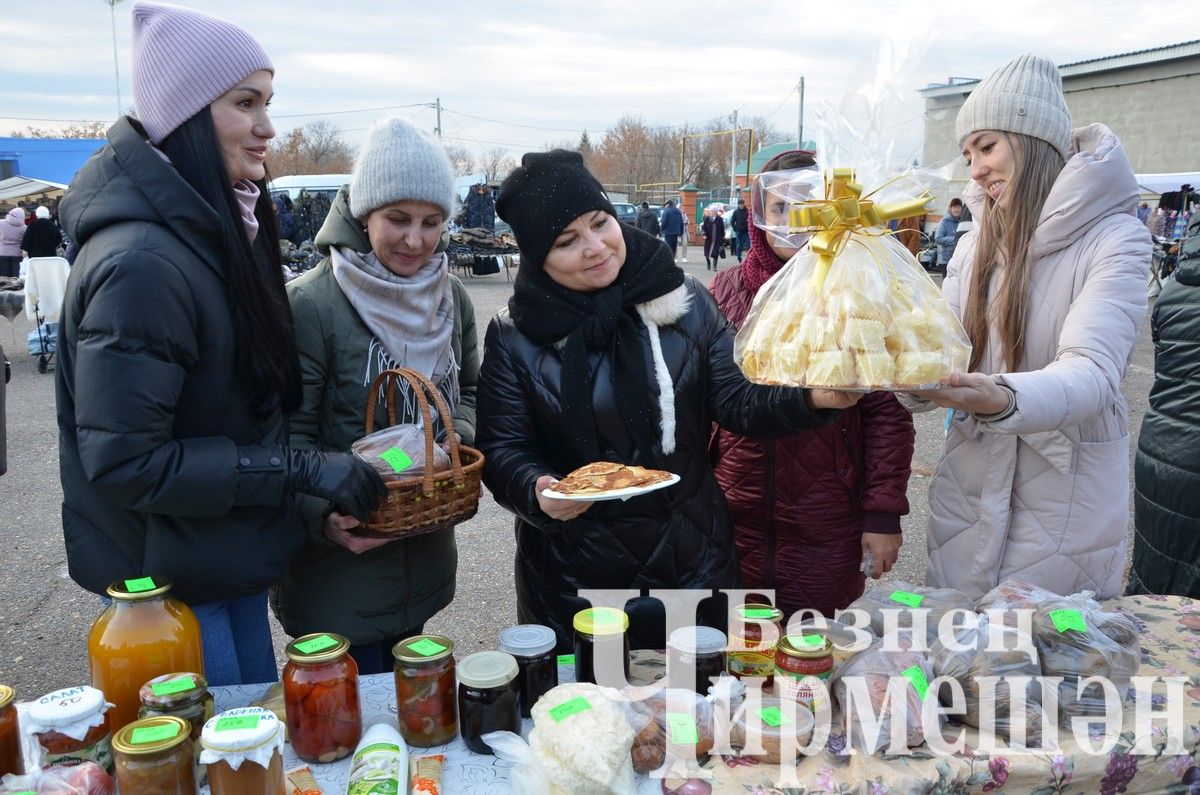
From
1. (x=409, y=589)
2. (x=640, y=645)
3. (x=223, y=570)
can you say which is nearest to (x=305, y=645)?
(x=223, y=570)

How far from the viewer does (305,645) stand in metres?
1.45

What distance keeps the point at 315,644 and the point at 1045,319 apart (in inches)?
71.4

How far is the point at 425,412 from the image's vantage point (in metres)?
1.82

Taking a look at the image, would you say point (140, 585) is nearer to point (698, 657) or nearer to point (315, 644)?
point (315, 644)

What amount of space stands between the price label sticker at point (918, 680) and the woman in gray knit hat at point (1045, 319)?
57 cm

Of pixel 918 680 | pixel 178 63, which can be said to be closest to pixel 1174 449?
pixel 918 680

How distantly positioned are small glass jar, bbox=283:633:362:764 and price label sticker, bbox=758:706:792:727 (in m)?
0.76

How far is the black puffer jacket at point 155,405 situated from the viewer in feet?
4.93

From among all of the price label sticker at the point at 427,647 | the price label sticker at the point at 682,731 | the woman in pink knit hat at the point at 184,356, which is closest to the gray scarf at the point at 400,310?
the woman in pink knit hat at the point at 184,356

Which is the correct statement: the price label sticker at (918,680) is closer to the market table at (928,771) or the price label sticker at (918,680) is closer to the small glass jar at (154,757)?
the market table at (928,771)

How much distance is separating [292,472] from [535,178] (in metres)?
0.96

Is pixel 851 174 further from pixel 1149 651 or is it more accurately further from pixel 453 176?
pixel 1149 651

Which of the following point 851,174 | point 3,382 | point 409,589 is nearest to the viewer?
point 851,174

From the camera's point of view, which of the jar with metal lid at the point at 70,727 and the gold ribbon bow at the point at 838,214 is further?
the gold ribbon bow at the point at 838,214
